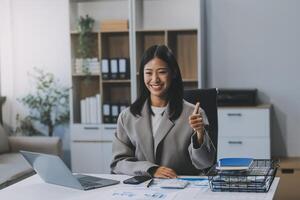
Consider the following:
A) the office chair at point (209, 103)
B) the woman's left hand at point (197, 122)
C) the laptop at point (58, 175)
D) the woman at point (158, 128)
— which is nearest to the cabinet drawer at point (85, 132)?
the office chair at point (209, 103)

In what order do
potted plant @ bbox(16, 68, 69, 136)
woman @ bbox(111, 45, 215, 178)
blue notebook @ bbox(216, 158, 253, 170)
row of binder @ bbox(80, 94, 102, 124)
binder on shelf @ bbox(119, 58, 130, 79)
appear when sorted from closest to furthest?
blue notebook @ bbox(216, 158, 253, 170)
woman @ bbox(111, 45, 215, 178)
binder on shelf @ bbox(119, 58, 130, 79)
row of binder @ bbox(80, 94, 102, 124)
potted plant @ bbox(16, 68, 69, 136)

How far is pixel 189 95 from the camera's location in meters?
3.18

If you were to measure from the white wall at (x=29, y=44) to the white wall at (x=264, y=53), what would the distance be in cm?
157

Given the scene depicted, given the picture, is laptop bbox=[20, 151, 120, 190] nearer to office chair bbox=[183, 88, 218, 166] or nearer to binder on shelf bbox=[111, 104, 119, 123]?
office chair bbox=[183, 88, 218, 166]

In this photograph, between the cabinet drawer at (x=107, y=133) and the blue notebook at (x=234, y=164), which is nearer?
the blue notebook at (x=234, y=164)

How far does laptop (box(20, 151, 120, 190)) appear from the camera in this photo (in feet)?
7.82

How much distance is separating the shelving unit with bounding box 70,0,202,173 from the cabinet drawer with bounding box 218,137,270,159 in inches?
27.0

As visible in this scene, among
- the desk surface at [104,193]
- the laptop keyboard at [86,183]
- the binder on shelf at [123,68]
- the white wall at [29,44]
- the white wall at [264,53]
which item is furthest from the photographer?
the white wall at [29,44]

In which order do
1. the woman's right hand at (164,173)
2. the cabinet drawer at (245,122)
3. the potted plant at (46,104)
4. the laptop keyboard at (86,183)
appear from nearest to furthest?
the laptop keyboard at (86,183)
the woman's right hand at (164,173)
the cabinet drawer at (245,122)
the potted plant at (46,104)

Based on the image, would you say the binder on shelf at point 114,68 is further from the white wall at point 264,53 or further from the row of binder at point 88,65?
the white wall at point 264,53

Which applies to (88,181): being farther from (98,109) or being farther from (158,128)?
(98,109)

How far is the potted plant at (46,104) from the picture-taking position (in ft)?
18.2

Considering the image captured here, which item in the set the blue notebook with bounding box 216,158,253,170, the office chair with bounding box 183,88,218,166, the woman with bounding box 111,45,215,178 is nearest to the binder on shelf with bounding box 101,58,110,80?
the office chair with bounding box 183,88,218,166

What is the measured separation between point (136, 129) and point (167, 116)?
0.18 m
